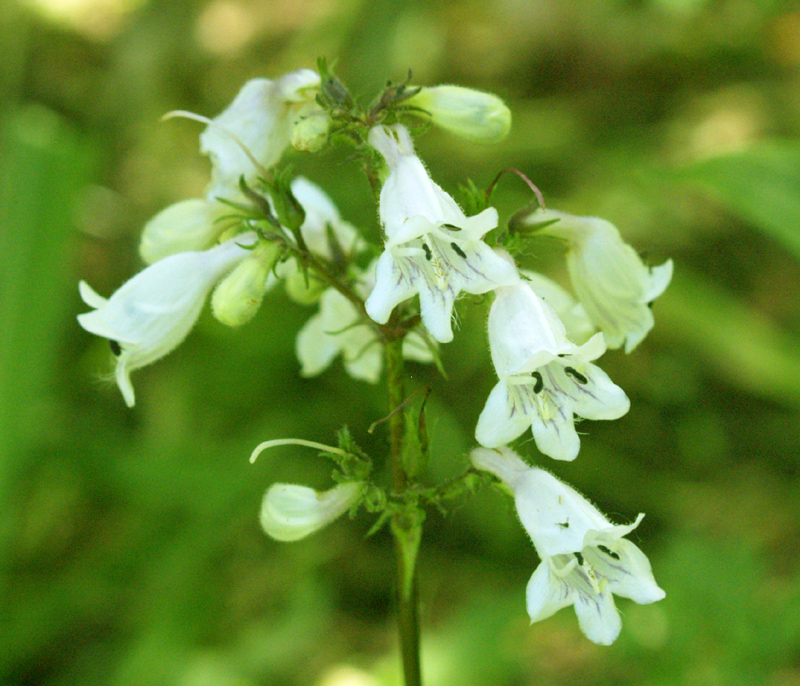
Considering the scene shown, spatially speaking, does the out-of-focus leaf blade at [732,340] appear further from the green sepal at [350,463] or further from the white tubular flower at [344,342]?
the green sepal at [350,463]

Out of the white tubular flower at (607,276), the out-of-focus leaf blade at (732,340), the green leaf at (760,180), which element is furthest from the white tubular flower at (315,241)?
the out-of-focus leaf blade at (732,340)

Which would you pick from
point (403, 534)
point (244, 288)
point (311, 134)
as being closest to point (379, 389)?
point (403, 534)

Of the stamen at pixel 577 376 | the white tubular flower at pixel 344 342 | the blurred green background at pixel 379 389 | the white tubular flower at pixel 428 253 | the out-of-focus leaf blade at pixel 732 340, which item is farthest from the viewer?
the out-of-focus leaf blade at pixel 732 340

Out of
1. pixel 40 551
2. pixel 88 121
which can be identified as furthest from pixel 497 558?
pixel 88 121

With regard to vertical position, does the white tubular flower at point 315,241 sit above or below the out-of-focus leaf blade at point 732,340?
above

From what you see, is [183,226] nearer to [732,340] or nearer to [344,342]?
[344,342]

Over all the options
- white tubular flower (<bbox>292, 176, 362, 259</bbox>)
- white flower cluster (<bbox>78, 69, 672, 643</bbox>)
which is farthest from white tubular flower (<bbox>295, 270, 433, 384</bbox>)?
white tubular flower (<bbox>292, 176, 362, 259</bbox>)
